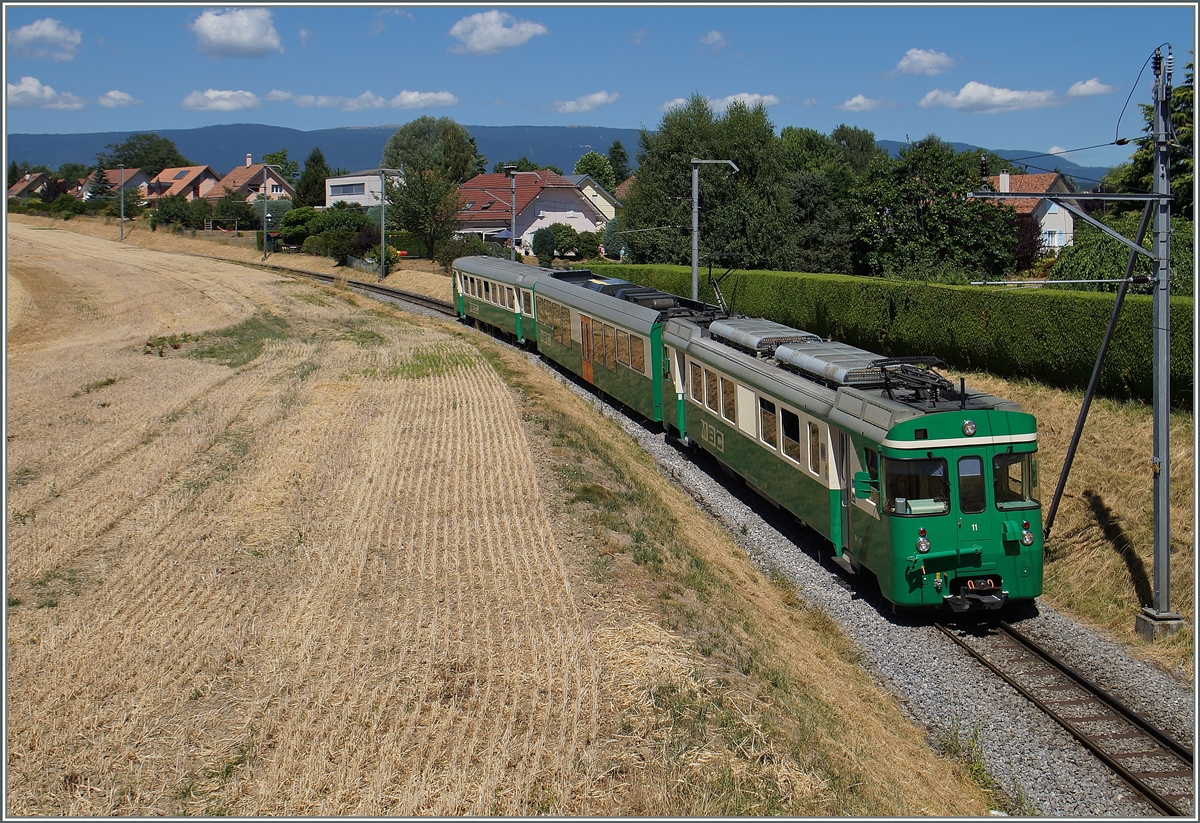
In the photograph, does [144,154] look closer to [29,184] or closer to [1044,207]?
[29,184]

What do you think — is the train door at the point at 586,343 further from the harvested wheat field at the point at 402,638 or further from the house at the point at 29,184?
→ the house at the point at 29,184

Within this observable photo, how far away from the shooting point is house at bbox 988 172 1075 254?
2079 inches

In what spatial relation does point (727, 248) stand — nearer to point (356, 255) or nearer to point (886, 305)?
point (886, 305)

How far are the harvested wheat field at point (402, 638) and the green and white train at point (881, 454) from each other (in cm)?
139

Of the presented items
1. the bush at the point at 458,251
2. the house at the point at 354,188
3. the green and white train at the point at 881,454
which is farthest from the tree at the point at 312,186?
the green and white train at the point at 881,454

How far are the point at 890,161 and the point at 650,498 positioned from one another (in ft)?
89.8

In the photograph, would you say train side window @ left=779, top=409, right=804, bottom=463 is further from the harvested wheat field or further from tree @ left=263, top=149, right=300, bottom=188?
tree @ left=263, top=149, right=300, bottom=188

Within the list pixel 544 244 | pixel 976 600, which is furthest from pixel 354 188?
pixel 976 600

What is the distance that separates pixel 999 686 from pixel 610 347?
14.7 m

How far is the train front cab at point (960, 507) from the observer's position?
40.9 ft

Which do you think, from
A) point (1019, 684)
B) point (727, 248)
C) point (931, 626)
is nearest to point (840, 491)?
point (931, 626)

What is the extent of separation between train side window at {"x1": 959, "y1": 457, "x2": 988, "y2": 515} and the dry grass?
9.19ft

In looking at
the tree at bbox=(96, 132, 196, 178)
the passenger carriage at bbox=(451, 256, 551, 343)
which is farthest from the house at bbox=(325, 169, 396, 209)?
the passenger carriage at bbox=(451, 256, 551, 343)

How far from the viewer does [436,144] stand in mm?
112562
